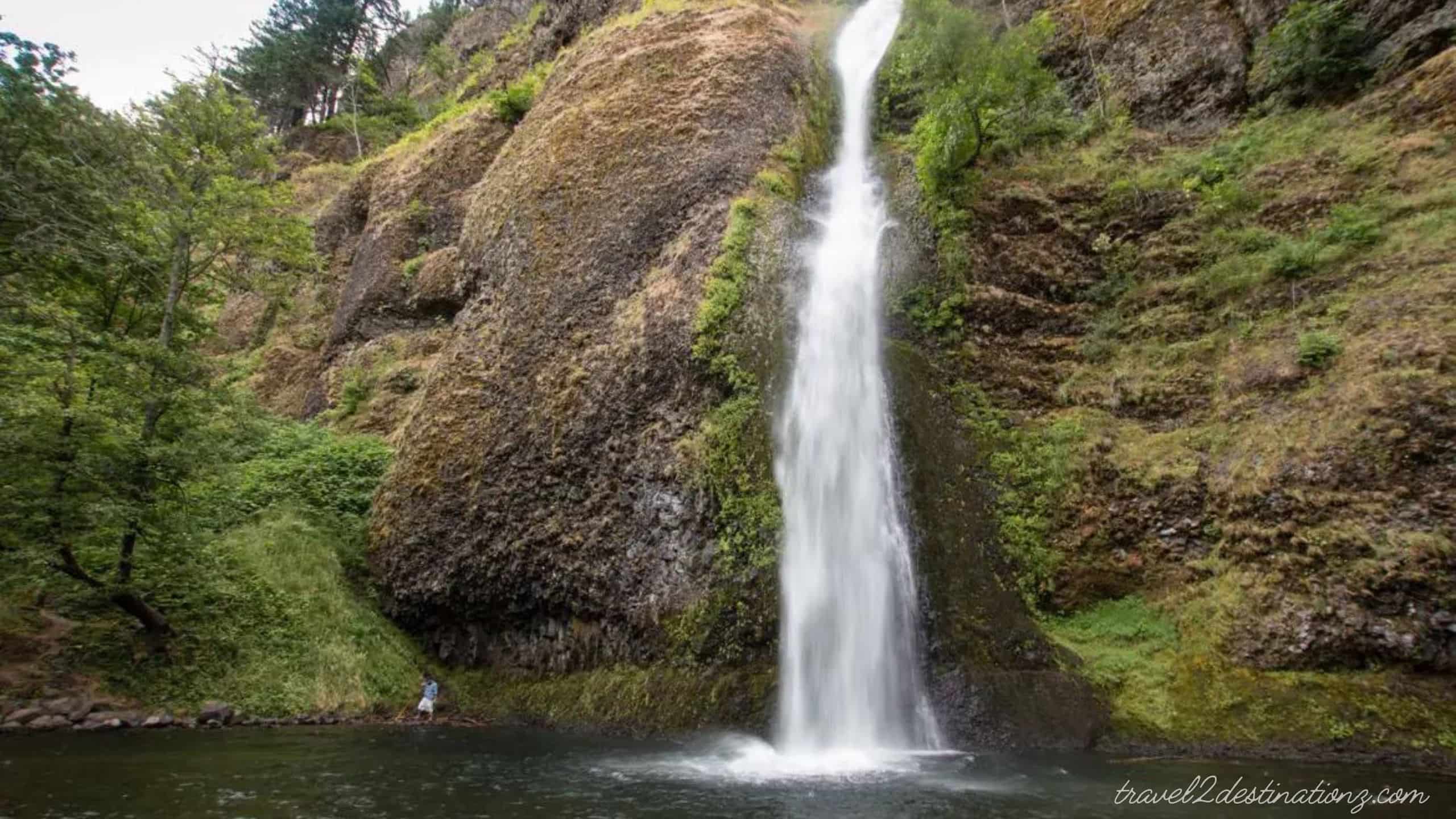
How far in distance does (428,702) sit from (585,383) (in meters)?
6.16

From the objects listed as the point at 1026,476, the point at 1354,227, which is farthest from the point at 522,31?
the point at 1354,227

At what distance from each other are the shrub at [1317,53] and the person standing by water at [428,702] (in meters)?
19.8

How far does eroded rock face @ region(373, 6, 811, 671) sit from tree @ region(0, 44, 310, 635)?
4.32 m

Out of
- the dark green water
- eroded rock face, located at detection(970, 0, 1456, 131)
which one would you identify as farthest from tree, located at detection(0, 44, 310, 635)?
eroded rock face, located at detection(970, 0, 1456, 131)

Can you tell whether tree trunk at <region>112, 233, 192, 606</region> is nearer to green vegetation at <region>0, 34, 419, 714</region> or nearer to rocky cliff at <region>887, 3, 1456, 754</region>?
green vegetation at <region>0, 34, 419, 714</region>

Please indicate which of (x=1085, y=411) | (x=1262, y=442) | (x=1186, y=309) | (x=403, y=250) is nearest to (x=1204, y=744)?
(x=1262, y=442)

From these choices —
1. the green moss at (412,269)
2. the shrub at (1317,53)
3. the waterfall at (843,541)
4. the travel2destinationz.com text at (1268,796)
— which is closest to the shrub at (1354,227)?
the shrub at (1317,53)

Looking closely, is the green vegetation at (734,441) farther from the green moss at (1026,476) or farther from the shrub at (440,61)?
the shrub at (440,61)

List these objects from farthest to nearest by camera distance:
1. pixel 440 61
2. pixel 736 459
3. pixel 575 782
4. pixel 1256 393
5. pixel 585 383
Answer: pixel 440 61 < pixel 585 383 < pixel 736 459 < pixel 1256 393 < pixel 575 782

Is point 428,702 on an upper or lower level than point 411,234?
lower

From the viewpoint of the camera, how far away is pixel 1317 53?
1449 centimetres

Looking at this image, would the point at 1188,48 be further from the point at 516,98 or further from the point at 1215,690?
the point at 516,98

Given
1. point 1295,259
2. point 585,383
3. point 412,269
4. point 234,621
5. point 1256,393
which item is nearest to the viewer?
point 1256,393

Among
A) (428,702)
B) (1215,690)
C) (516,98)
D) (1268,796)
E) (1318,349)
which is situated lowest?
(1268,796)
